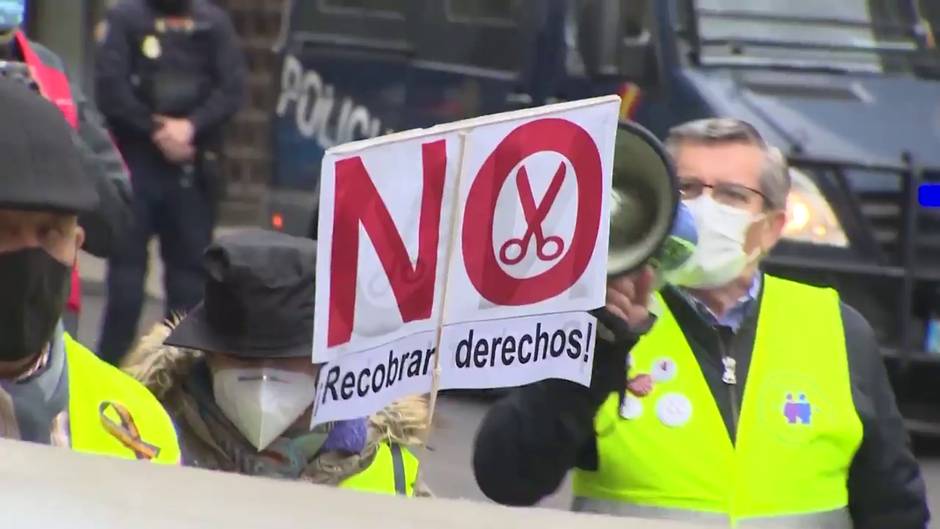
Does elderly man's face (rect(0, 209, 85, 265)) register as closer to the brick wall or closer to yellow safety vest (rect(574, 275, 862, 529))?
yellow safety vest (rect(574, 275, 862, 529))

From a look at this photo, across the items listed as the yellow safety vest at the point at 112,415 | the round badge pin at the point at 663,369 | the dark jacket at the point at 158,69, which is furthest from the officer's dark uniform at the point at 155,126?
the yellow safety vest at the point at 112,415

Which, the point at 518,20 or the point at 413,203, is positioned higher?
the point at 413,203

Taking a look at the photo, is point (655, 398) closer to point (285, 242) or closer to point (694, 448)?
point (694, 448)

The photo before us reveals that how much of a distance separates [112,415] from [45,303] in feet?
0.62

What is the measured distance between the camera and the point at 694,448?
3.36 metres

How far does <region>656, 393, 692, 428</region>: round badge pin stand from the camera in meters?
3.37

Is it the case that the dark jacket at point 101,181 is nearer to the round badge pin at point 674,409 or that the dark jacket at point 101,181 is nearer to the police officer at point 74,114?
the police officer at point 74,114

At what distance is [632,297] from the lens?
9.95 feet

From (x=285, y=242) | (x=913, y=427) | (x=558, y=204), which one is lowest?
(x=913, y=427)

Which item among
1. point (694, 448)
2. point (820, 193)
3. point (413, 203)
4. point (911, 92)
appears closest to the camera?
point (413, 203)

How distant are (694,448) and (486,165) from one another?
29.0 inches

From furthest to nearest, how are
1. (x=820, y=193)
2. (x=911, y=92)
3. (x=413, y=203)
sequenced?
(x=911, y=92) → (x=820, y=193) → (x=413, y=203)

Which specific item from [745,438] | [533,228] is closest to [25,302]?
[533,228]

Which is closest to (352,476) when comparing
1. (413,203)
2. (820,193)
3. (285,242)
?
(285,242)
